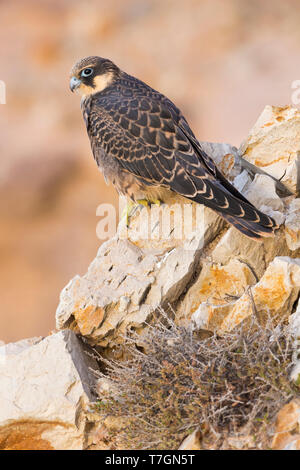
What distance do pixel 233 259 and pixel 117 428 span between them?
1.26 meters

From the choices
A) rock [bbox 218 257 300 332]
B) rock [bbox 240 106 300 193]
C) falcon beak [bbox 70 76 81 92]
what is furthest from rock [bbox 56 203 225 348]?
falcon beak [bbox 70 76 81 92]

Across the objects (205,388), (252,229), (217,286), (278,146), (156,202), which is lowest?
(205,388)

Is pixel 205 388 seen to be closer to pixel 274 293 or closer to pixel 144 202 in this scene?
pixel 274 293

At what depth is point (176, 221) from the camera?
12.4ft

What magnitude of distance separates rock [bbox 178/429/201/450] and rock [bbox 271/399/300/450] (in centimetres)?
34

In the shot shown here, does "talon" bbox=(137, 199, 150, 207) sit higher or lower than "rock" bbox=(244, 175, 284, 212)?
higher

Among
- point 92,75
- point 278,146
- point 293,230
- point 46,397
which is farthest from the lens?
point 278,146

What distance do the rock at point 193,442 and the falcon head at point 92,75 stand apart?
249 cm

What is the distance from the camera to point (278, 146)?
421cm

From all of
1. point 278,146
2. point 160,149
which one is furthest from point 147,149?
point 278,146

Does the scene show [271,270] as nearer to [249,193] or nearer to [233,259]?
[233,259]

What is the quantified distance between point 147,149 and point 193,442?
6.18ft

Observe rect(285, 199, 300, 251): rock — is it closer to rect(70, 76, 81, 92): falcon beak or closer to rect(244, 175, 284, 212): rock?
rect(244, 175, 284, 212): rock

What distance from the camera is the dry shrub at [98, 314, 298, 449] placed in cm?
260
